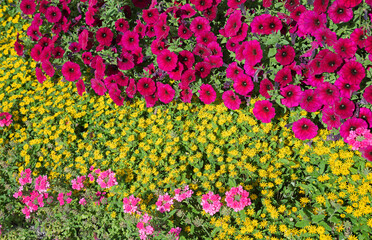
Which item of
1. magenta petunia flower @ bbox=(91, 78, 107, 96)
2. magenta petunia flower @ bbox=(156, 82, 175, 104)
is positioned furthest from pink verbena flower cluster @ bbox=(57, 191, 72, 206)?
magenta petunia flower @ bbox=(156, 82, 175, 104)

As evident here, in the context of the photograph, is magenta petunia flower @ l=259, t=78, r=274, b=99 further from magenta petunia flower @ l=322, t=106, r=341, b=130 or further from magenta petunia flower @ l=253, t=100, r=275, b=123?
magenta petunia flower @ l=322, t=106, r=341, b=130

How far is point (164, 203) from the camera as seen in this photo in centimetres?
261

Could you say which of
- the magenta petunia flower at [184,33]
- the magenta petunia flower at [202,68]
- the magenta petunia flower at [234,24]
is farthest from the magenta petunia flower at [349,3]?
the magenta petunia flower at [184,33]

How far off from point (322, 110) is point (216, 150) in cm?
115

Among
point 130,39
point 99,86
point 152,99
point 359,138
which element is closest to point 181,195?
point 152,99

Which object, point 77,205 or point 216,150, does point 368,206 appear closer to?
point 216,150

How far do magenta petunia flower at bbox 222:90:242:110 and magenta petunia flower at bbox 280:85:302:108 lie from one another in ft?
1.58

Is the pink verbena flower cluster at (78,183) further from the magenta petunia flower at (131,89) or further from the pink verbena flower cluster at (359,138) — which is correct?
the pink verbena flower cluster at (359,138)

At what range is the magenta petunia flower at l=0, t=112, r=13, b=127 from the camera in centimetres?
387

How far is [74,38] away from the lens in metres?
4.00

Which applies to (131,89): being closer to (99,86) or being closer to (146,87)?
(146,87)

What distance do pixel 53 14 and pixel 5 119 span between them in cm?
153

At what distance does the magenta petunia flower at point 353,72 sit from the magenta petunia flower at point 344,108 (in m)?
0.20

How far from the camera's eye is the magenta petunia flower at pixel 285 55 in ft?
9.68
